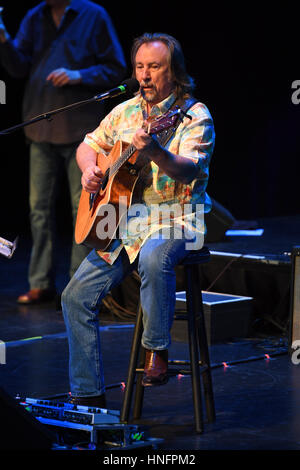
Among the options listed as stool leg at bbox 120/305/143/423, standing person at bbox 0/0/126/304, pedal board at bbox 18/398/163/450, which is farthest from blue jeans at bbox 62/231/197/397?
standing person at bbox 0/0/126/304

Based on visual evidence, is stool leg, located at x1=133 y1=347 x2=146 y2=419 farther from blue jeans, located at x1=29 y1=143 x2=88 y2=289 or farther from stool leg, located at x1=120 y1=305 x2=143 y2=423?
blue jeans, located at x1=29 y1=143 x2=88 y2=289

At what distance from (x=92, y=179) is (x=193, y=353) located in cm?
83

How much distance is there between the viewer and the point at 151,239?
11.0 ft

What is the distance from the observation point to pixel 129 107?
11.8 feet

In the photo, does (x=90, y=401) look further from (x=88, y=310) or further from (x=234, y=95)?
(x=234, y=95)

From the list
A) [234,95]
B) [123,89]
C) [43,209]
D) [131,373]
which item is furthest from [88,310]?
[234,95]

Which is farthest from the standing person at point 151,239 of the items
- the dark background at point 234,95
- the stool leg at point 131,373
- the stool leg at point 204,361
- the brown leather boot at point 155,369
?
the dark background at point 234,95

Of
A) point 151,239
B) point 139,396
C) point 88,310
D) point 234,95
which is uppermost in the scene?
point 234,95

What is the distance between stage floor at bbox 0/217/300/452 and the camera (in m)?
3.31

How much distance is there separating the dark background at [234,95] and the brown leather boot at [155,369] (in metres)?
5.24

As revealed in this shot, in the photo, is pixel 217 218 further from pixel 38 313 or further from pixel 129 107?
pixel 129 107

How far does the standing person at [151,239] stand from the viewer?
3.24 meters

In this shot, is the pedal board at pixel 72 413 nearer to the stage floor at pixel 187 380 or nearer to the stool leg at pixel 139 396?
the stage floor at pixel 187 380

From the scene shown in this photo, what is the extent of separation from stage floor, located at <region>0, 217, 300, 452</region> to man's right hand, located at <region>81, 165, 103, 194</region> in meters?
0.98
